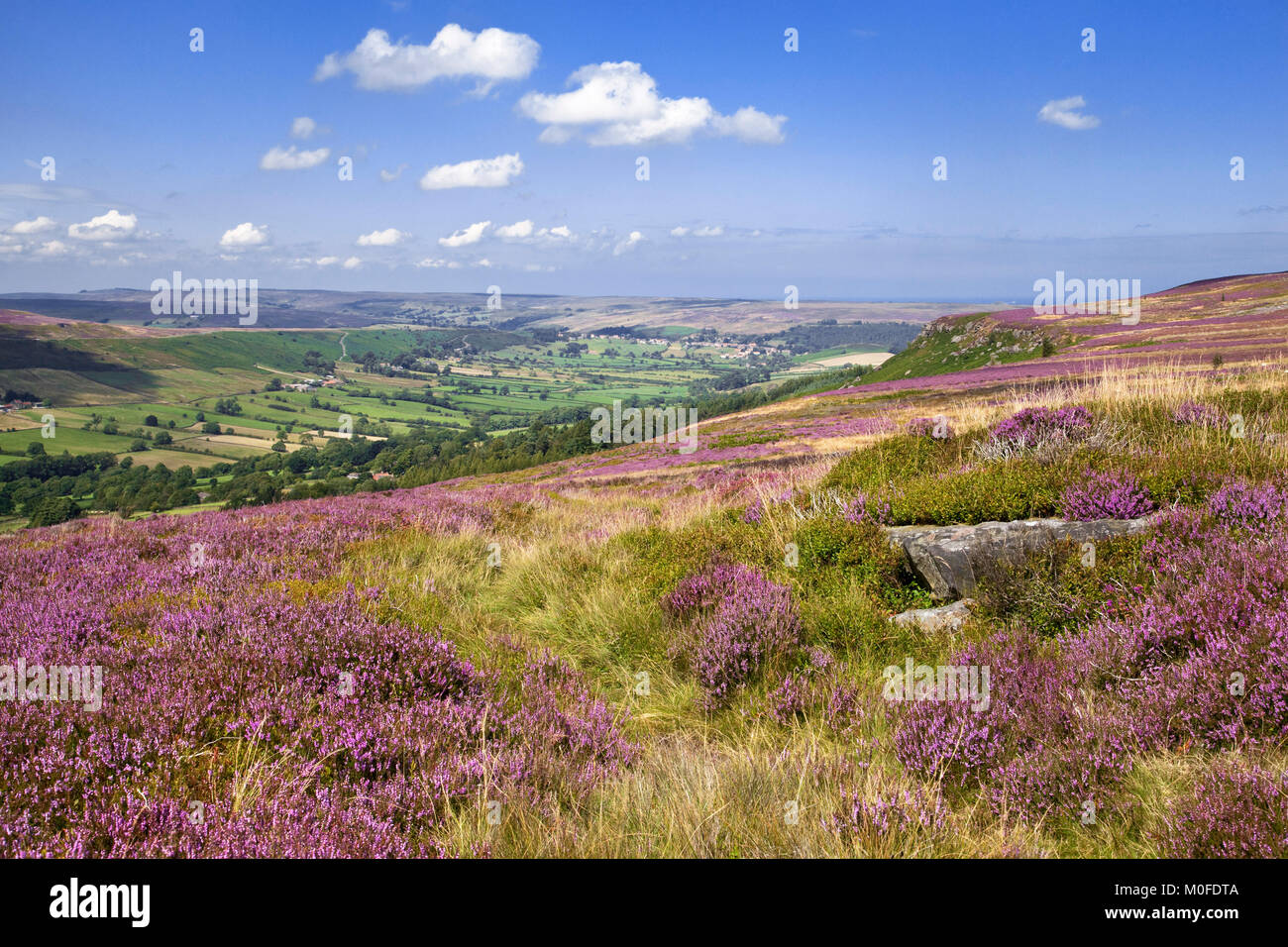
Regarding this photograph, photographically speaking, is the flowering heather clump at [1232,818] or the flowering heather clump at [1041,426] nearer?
the flowering heather clump at [1232,818]

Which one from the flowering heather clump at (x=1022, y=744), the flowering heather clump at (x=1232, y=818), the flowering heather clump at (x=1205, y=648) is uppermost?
the flowering heather clump at (x=1205, y=648)

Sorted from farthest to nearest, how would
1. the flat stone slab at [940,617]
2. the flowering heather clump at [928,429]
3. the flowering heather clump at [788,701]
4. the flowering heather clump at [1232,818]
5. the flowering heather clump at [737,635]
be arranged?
the flowering heather clump at [928,429]
the flat stone slab at [940,617]
the flowering heather clump at [737,635]
the flowering heather clump at [788,701]
the flowering heather clump at [1232,818]

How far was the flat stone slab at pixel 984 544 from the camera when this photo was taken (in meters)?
5.11

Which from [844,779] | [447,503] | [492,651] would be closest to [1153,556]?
[844,779]

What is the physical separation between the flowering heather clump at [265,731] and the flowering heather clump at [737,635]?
3.14 feet

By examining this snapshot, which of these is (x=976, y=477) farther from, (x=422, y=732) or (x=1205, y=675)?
(x=422, y=732)

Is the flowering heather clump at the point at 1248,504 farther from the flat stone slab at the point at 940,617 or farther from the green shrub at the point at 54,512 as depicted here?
the green shrub at the point at 54,512

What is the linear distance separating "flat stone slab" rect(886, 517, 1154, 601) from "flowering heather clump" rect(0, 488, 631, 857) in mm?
3325

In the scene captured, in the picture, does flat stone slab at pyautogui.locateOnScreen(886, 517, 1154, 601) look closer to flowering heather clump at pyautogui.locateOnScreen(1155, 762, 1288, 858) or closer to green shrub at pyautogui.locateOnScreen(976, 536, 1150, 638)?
green shrub at pyautogui.locateOnScreen(976, 536, 1150, 638)

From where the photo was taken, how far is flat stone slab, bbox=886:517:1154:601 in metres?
5.11

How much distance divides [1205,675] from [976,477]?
131 inches

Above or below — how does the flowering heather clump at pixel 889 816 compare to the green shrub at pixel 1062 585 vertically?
below

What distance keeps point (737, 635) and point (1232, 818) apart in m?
2.77

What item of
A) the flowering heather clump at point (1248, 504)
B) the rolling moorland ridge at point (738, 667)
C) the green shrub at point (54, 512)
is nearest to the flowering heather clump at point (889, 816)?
the rolling moorland ridge at point (738, 667)
